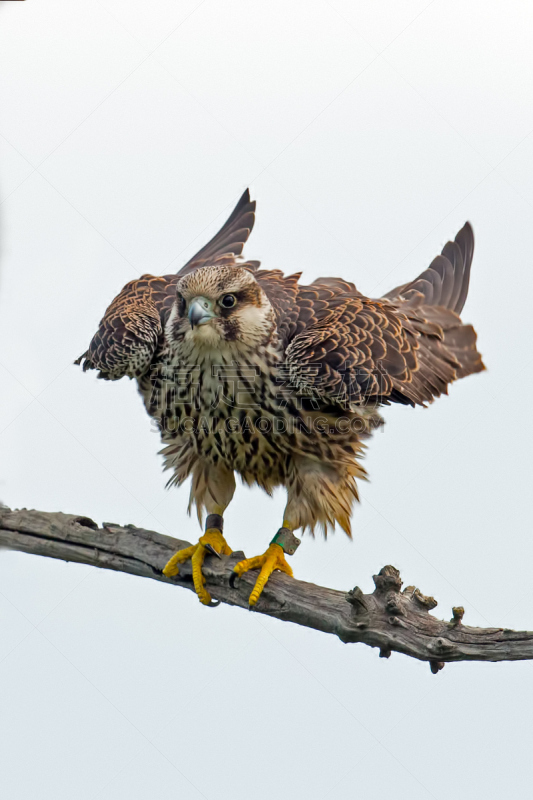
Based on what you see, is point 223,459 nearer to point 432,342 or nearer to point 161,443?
point 161,443

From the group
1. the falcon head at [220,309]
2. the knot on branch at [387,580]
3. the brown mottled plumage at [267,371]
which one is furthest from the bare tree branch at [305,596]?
the falcon head at [220,309]

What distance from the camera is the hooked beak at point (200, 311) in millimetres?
4398

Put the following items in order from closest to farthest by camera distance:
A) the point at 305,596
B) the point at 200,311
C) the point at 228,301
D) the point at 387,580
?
the point at 387,580, the point at 200,311, the point at 228,301, the point at 305,596

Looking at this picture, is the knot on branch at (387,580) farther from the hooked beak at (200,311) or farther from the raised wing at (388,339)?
the hooked beak at (200,311)

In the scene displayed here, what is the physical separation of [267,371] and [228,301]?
0.45 m

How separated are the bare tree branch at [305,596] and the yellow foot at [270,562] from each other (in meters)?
0.05

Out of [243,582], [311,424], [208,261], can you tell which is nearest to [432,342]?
[311,424]

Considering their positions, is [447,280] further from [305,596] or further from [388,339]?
[305,596]

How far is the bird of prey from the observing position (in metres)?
4.67

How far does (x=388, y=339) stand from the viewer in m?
5.14

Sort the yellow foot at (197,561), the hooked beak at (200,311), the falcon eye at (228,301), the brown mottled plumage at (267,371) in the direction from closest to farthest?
the hooked beak at (200,311)
the falcon eye at (228,301)
the brown mottled plumage at (267,371)
the yellow foot at (197,561)

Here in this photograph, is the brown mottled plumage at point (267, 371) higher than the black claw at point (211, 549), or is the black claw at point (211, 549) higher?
the brown mottled plumage at point (267, 371)

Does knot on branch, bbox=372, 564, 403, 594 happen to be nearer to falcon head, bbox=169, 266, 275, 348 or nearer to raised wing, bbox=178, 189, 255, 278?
Result: falcon head, bbox=169, 266, 275, 348

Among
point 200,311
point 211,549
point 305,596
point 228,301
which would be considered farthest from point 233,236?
point 305,596
